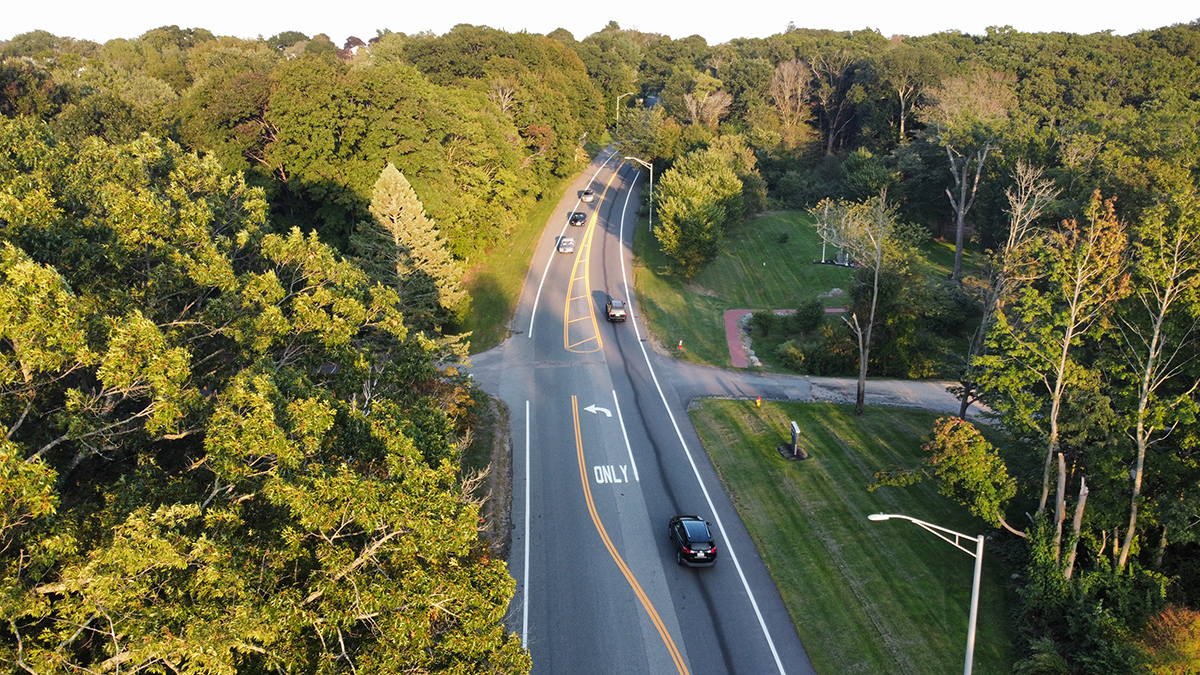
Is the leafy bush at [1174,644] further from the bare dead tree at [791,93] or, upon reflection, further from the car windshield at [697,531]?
the bare dead tree at [791,93]

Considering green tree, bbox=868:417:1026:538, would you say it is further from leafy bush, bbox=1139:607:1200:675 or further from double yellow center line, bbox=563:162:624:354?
double yellow center line, bbox=563:162:624:354

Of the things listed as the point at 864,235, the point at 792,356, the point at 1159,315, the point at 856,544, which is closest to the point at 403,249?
the point at 792,356

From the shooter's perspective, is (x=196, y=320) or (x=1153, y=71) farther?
(x=1153, y=71)

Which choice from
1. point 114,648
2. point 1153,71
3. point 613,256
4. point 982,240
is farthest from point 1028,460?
point 1153,71

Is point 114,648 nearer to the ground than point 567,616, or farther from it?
Result: farther from it

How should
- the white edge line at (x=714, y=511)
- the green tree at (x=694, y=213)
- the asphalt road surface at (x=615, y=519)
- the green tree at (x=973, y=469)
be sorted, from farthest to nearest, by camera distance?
the green tree at (x=694, y=213) < the green tree at (x=973, y=469) < the white edge line at (x=714, y=511) < the asphalt road surface at (x=615, y=519)

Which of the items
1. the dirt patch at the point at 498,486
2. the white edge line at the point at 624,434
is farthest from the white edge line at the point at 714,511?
the dirt patch at the point at 498,486

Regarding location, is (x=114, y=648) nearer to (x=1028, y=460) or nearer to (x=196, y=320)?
(x=196, y=320)
